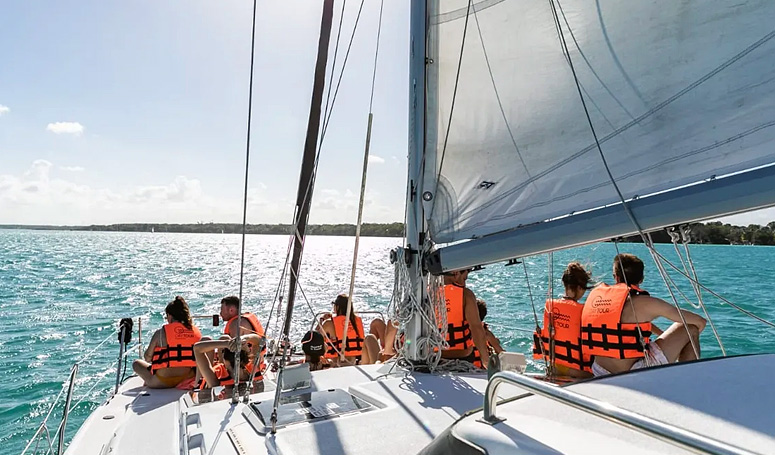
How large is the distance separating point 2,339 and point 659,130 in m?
14.2

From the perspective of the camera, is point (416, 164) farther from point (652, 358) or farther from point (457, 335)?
point (652, 358)

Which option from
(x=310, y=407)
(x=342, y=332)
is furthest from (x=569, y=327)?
(x=342, y=332)

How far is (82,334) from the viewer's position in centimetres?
1195

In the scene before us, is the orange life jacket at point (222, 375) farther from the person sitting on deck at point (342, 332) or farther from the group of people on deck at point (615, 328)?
the group of people on deck at point (615, 328)

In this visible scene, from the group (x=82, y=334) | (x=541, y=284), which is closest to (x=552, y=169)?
(x=82, y=334)

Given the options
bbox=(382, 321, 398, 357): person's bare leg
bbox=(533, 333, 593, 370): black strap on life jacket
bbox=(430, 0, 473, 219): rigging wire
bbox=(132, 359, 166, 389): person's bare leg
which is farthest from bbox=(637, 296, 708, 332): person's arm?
bbox=(132, 359, 166, 389): person's bare leg

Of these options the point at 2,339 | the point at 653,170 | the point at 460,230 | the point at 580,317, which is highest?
the point at 653,170

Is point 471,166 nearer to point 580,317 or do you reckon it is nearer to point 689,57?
point 689,57

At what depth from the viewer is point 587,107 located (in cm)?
229

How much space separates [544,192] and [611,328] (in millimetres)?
1667

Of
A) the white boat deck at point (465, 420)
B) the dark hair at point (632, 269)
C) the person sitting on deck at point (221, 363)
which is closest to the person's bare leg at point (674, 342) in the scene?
the dark hair at point (632, 269)

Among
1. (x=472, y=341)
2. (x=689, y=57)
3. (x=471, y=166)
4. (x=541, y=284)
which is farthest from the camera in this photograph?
(x=541, y=284)

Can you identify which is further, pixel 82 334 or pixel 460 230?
pixel 82 334

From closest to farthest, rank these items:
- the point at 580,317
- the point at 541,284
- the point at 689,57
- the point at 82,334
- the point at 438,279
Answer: the point at 689,57, the point at 438,279, the point at 580,317, the point at 82,334, the point at 541,284
